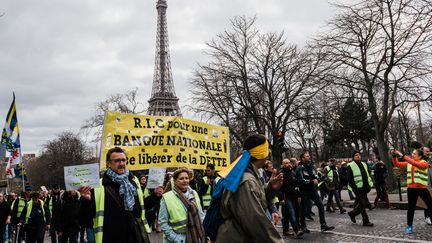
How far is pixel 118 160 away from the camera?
4.19 metres

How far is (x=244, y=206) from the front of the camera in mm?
3012

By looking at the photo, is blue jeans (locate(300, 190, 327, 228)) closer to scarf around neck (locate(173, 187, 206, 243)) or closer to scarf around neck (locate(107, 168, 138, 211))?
scarf around neck (locate(173, 187, 206, 243))

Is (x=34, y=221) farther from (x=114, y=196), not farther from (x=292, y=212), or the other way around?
(x=114, y=196)

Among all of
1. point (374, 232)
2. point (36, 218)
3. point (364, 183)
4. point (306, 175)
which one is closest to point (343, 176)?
point (364, 183)

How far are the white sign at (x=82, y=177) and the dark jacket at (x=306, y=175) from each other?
663 centimetres

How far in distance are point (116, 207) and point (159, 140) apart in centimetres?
312

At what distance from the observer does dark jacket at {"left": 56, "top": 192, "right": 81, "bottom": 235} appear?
9.32 m

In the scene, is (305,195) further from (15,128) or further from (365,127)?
(365,127)

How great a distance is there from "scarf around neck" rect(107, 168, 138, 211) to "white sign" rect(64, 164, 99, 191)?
0.93 ft

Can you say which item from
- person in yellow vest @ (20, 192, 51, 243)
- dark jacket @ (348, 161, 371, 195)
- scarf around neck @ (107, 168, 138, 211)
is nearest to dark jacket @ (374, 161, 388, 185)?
dark jacket @ (348, 161, 371, 195)

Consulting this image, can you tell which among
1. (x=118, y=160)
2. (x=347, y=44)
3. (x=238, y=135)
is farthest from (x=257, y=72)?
(x=118, y=160)

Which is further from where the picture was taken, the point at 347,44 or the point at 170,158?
the point at 347,44

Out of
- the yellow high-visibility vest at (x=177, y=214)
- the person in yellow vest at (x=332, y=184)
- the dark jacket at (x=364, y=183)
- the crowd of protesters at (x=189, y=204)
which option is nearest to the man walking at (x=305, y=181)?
the crowd of protesters at (x=189, y=204)

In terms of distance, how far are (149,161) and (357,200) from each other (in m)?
5.81
